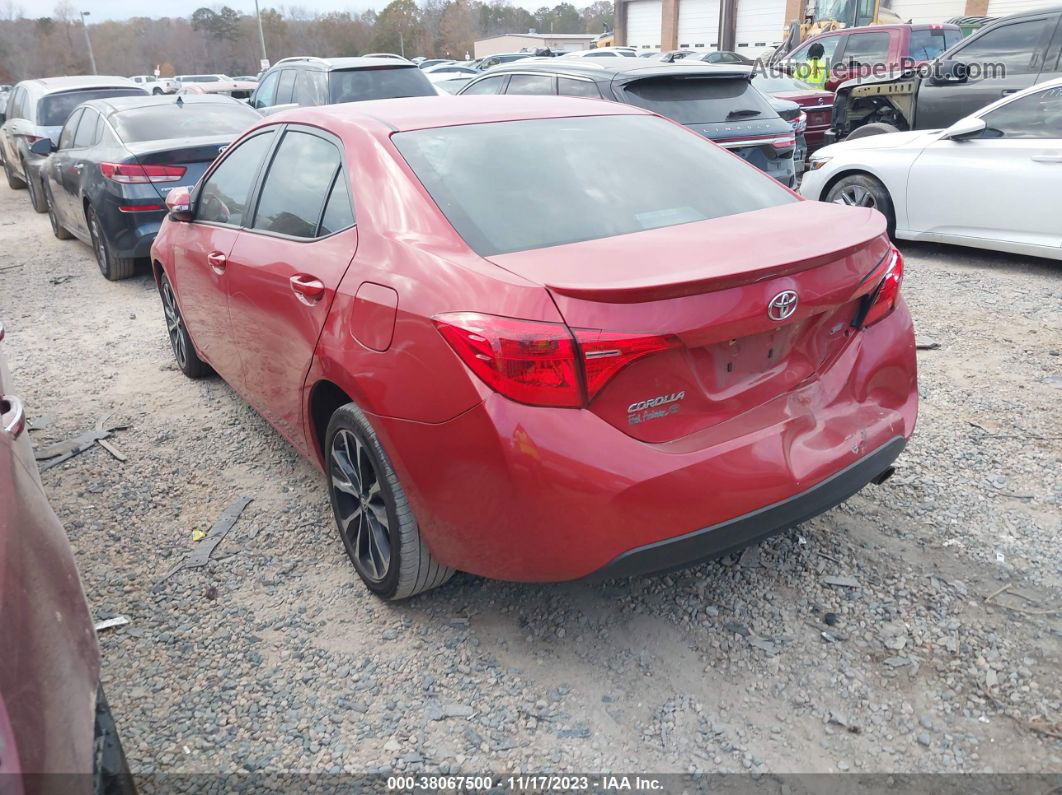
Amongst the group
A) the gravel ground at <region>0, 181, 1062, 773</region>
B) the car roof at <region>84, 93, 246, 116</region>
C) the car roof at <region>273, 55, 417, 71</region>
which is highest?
the car roof at <region>273, 55, 417, 71</region>

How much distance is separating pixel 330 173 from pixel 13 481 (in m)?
→ 1.71

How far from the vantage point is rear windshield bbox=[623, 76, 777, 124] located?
22.3 feet

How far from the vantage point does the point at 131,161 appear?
22.5ft

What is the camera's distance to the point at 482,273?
2.25 m

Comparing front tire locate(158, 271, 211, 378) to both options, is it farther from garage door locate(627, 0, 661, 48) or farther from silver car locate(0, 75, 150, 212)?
garage door locate(627, 0, 661, 48)

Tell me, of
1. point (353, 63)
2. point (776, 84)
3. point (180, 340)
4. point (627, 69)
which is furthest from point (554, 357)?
point (776, 84)

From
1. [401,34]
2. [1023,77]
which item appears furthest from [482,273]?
[401,34]

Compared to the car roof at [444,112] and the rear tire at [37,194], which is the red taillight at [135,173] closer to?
the car roof at [444,112]

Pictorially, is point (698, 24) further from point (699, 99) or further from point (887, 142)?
point (699, 99)

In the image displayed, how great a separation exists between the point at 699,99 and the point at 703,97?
5 centimetres

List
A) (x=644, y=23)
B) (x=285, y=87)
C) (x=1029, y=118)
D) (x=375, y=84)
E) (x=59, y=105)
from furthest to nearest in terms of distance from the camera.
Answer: (x=644, y=23)
(x=59, y=105)
(x=285, y=87)
(x=375, y=84)
(x=1029, y=118)

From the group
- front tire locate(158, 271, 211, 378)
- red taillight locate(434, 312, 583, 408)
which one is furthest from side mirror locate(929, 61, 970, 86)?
red taillight locate(434, 312, 583, 408)

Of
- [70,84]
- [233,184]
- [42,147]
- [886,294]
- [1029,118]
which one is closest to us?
[886,294]

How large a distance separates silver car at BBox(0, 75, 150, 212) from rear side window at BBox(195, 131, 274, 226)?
827 cm
